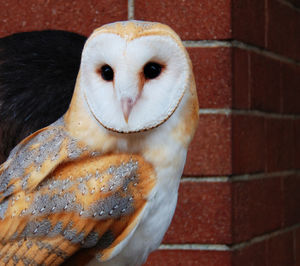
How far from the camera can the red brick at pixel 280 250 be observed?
1.39 metres

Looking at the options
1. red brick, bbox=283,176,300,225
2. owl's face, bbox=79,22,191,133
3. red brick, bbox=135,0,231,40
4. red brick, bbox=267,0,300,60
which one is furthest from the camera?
red brick, bbox=283,176,300,225

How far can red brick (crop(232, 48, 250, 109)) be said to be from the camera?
123 cm

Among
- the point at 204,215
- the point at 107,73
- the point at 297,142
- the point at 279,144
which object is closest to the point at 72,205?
the point at 107,73

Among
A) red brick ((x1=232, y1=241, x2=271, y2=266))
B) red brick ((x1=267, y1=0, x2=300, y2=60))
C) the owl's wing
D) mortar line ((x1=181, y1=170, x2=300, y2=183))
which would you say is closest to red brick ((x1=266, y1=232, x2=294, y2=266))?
red brick ((x1=232, y1=241, x2=271, y2=266))

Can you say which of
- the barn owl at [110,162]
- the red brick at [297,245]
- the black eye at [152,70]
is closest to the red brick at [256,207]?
the red brick at [297,245]

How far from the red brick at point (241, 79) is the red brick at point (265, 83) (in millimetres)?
25

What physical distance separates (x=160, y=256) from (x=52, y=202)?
45 centimetres

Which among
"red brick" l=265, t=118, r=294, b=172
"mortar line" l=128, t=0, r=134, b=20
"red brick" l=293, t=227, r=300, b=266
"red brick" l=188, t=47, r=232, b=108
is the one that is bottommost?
"red brick" l=293, t=227, r=300, b=266

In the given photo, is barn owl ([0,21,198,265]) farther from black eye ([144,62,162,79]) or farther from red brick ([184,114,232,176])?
red brick ([184,114,232,176])

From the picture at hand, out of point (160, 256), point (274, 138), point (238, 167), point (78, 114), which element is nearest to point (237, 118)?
point (238, 167)

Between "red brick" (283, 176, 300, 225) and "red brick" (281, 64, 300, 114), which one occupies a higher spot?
"red brick" (281, 64, 300, 114)

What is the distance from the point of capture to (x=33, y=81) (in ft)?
3.23

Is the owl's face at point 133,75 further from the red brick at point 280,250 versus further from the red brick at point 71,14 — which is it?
the red brick at point 280,250

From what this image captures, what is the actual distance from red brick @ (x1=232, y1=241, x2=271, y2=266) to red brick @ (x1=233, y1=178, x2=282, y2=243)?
0.02 meters
